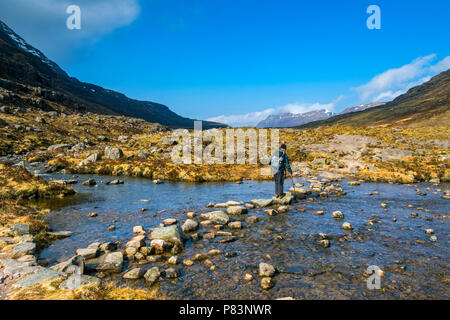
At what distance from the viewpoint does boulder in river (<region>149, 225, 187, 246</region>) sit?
10.0 m

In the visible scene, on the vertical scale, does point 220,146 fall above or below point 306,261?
above

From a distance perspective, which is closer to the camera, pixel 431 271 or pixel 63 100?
pixel 431 271

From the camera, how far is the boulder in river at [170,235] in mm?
10023

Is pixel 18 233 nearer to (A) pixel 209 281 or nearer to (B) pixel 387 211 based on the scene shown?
(A) pixel 209 281

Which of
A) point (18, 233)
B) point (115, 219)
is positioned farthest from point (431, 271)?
point (18, 233)

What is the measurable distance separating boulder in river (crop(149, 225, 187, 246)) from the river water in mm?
526

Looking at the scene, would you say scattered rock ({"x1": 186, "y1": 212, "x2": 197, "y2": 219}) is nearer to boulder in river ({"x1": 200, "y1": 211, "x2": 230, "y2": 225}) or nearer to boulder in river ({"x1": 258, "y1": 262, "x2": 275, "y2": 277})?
boulder in river ({"x1": 200, "y1": 211, "x2": 230, "y2": 225})

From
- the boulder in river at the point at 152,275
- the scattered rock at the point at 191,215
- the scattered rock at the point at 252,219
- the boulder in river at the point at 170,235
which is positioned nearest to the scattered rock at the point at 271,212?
the scattered rock at the point at 252,219

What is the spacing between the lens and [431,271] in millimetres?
7793

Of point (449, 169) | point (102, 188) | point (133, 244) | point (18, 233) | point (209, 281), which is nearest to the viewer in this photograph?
point (209, 281)

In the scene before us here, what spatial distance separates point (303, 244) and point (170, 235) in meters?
5.63

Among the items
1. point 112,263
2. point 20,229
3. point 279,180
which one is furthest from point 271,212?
point 20,229

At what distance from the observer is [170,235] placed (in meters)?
10.2

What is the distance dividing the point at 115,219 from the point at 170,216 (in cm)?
305
